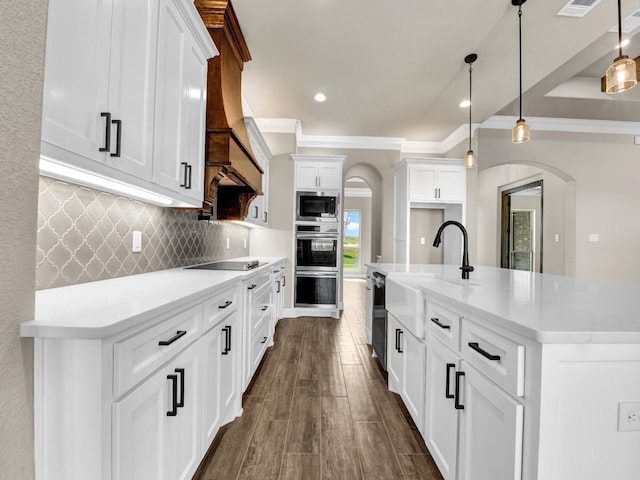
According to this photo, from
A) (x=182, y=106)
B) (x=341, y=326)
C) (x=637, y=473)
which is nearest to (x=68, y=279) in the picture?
(x=182, y=106)

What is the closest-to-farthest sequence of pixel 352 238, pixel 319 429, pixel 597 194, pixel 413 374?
pixel 413 374
pixel 319 429
pixel 597 194
pixel 352 238

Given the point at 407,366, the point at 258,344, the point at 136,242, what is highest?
the point at 136,242

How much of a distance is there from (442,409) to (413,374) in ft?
1.36

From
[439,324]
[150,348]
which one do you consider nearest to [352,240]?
[439,324]

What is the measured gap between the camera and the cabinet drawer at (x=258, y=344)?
94.5 inches

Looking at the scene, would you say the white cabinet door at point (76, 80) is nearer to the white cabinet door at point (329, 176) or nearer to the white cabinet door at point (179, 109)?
the white cabinet door at point (179, 109)

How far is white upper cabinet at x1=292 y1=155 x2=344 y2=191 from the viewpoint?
4789 mm

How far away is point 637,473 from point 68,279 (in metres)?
2.06

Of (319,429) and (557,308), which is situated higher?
(557,308)

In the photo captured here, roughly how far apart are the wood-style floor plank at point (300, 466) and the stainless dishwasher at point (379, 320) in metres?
1.11

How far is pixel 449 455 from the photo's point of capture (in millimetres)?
1300

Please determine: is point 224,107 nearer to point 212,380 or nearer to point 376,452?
point 212,380

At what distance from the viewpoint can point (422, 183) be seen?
4816 mm

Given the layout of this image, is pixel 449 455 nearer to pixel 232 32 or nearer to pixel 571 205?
pixel 232 32
